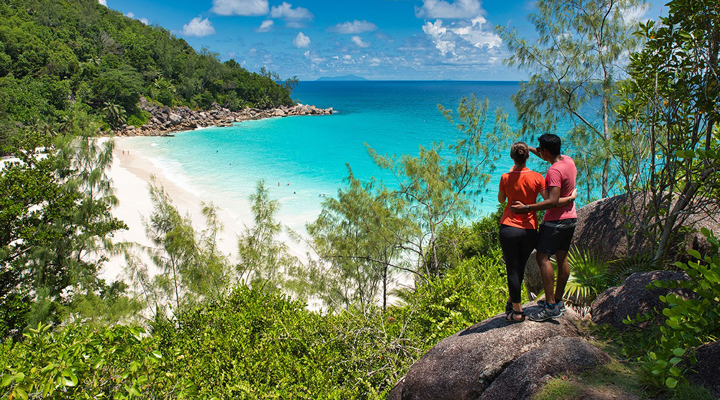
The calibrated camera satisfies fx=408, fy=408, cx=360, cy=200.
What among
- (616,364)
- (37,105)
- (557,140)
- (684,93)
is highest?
(37,105)

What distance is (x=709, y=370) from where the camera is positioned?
2793 mm

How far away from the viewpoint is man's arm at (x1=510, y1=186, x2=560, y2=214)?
369 cm

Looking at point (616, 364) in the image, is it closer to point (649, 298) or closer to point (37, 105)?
point (649, 298)

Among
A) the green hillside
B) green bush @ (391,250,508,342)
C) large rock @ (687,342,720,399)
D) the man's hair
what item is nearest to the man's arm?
the man's hair

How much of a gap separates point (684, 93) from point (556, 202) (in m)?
2.83

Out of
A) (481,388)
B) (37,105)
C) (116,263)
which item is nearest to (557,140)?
(481,388)

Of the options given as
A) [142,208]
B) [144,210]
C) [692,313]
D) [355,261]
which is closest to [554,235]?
[692,313]

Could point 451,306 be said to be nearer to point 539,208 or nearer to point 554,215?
point 554,215

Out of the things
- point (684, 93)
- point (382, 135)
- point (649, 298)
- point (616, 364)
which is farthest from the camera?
point (382, 135)

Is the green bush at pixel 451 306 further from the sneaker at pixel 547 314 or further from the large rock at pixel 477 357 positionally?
the sneaker at pixel 547 314

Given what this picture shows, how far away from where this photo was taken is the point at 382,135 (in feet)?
174

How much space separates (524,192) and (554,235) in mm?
519

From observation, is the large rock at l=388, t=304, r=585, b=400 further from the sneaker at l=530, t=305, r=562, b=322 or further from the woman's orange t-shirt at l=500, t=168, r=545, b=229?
the woman's orange t-shirt at l=500, t=168, r=545, b=229

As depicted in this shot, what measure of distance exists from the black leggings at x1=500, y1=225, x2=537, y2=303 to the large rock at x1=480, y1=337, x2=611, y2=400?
0.60 metres
